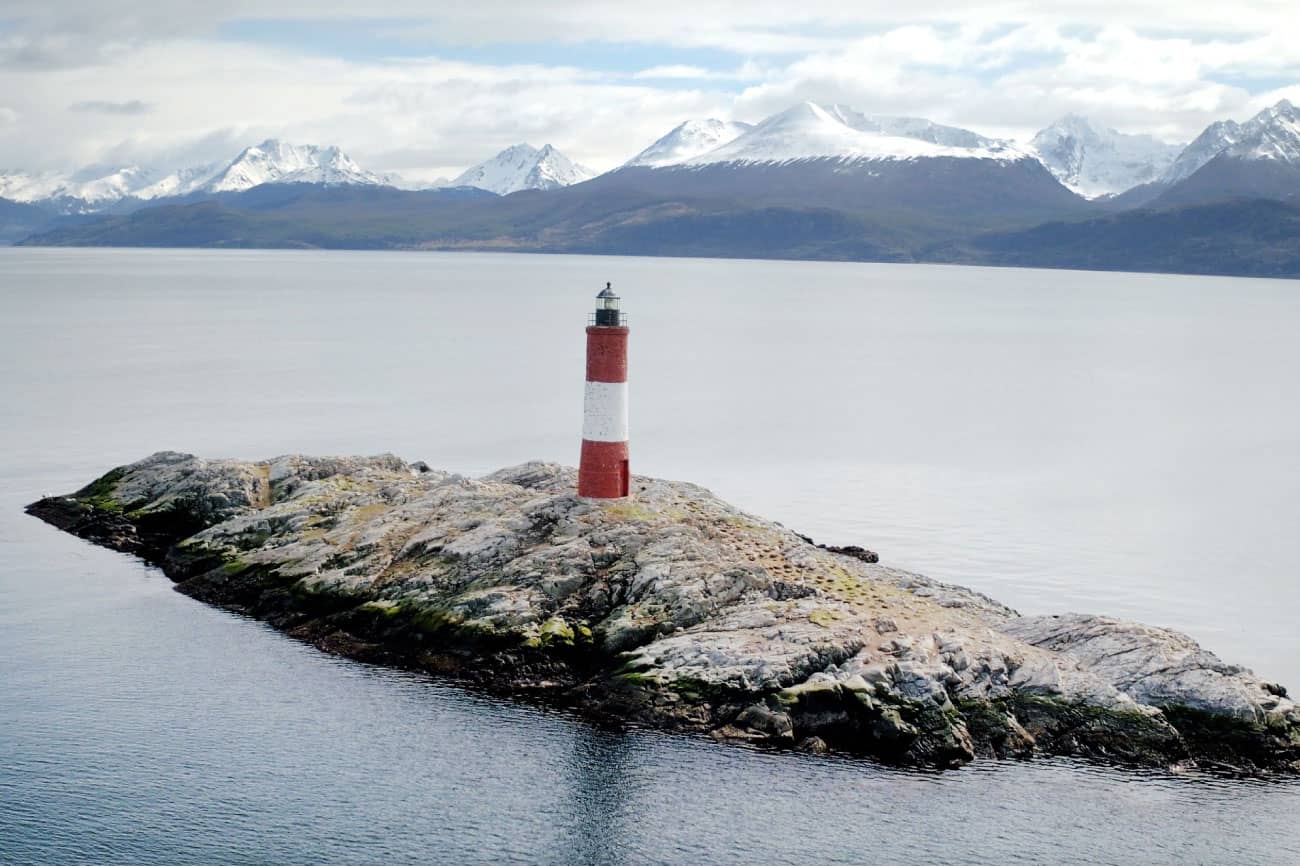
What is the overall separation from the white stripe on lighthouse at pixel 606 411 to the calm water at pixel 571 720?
409 inches

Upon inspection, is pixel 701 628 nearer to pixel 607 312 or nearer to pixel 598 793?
pixel 598 793

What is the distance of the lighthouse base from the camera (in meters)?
44.2

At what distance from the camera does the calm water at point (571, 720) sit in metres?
29.5

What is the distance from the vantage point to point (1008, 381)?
118062mm

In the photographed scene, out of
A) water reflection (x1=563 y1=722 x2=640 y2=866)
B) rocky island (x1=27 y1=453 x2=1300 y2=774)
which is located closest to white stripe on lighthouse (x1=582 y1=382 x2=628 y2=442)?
rocky island (x1=27 y1=453 x2=1300 y2=774)

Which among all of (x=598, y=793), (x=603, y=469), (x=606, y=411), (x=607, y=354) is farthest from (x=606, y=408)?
(x=598, y=793)

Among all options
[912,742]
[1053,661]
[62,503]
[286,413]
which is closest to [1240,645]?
[1053,661]

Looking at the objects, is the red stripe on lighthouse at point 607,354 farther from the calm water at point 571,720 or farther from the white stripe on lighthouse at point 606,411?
the calm water at point 571,720

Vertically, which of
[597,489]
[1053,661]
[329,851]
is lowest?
[329,851]

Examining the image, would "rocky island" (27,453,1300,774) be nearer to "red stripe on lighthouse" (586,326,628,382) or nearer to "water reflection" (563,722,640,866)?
"water reflection" (563,722,640,866)

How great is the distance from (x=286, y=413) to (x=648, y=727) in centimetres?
5808

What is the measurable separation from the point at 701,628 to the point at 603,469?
834 cm

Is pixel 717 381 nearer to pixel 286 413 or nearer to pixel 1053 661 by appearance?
pixel 286 413

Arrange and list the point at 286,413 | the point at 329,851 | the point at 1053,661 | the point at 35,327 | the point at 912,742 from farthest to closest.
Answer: the point at 35,327 → the point at 286,413 → the point at 1053,661 → the point at 912,742 → the point at 329,851
